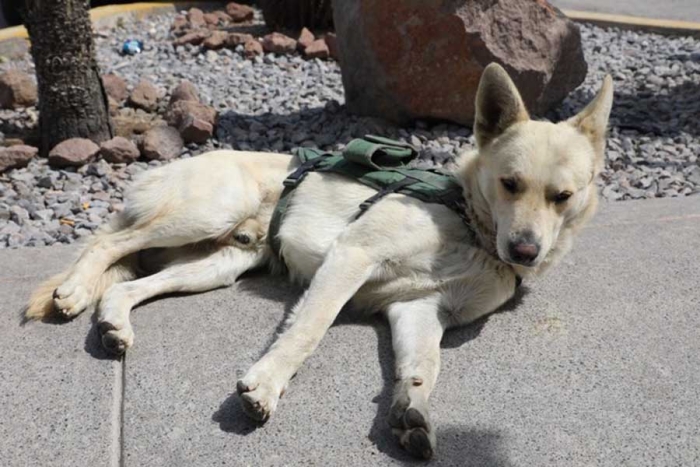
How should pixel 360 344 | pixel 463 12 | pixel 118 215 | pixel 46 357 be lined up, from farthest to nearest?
pixel 463 12
pixel 118 215
pixel 360 344
pixel 46 357

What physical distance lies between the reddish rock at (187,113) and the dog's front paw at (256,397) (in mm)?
3370

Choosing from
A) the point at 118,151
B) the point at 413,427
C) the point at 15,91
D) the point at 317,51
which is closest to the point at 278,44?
the point at 317,51

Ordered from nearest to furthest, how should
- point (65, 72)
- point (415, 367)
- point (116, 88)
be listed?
point (415, 367) → point (65, 72) → point (116, 88)

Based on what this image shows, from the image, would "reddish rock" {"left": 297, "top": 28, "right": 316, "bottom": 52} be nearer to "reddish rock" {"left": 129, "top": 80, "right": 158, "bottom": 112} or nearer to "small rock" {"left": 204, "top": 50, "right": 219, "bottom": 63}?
"small rock" {"left": 204, "top": 50, "right": 219, "bottom": 63}

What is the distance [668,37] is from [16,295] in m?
7.81

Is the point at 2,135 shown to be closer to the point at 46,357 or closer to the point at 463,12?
the point at 46,357

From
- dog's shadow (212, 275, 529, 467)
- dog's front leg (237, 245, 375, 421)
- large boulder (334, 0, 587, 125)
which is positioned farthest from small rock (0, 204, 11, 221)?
large boulder (334, 0, 587, 125)

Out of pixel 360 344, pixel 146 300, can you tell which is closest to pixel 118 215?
pixel 146 300

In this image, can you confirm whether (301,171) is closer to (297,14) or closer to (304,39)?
(304,39)

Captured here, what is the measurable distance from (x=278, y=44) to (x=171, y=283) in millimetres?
4679

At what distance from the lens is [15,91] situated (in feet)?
19.6

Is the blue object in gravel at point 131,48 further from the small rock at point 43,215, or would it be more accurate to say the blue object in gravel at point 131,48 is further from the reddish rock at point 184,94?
the small rock at point 43,215

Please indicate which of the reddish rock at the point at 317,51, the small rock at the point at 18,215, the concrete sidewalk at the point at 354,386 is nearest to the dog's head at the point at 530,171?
the concrete sidewalk at the point at 354,386

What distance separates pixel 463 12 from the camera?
5.45 metres
